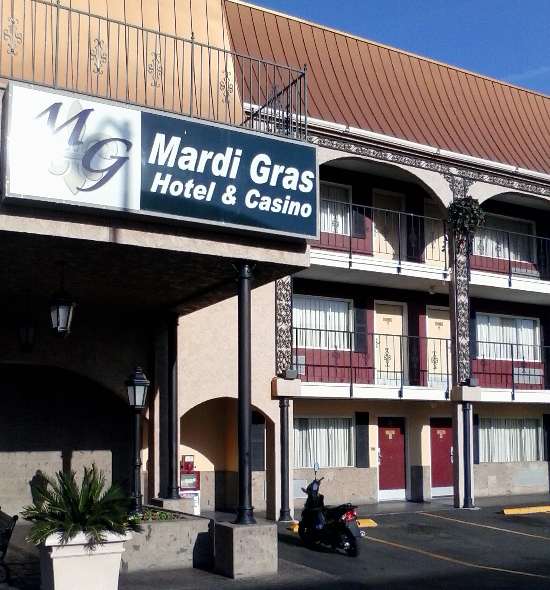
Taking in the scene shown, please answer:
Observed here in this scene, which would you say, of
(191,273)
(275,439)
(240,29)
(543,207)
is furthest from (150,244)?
(543,207)

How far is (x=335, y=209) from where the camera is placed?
23.0 metres

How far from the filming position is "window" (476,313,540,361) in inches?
1008

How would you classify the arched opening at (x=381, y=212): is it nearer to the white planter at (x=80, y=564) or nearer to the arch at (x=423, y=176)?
the arch at (x=423, y=176)

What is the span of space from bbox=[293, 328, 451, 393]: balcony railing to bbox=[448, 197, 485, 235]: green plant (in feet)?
9.64

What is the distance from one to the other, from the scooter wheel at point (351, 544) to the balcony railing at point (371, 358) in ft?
20.7

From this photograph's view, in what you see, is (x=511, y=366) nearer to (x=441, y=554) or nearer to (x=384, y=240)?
(x=384, y=240)

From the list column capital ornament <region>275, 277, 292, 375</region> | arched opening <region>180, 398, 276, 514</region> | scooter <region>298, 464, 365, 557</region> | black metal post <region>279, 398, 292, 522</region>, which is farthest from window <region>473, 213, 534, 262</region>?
scooter <region>298, 464, 365, 557</region>

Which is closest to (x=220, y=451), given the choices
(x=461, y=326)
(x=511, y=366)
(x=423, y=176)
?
(x=461, y=326)

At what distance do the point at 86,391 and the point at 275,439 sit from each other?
4135 millimetres

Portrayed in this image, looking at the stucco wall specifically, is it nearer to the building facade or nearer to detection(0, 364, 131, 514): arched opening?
the building facade

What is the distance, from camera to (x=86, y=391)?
18.7m

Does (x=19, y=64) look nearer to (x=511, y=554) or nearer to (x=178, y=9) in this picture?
(x=178, y=9)

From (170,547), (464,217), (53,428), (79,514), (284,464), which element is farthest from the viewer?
(464,217)

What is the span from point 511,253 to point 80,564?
18577 mm
